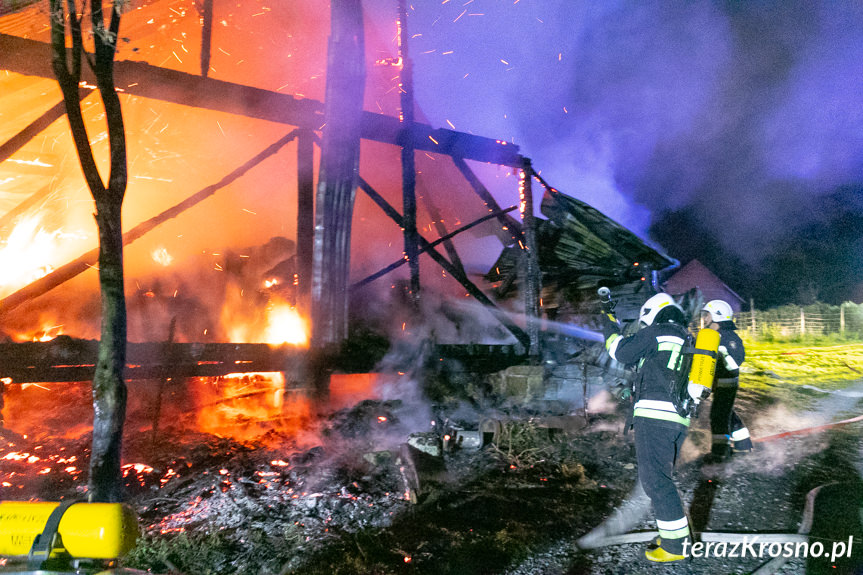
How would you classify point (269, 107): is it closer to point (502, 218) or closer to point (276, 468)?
point (502, 218)

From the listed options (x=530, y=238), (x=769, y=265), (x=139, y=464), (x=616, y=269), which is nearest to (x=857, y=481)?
(x=616, y=269)

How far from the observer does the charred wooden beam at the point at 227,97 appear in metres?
4.63

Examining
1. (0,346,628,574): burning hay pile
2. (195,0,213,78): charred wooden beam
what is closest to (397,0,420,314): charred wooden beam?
(0,346,628,574): burning hay pile

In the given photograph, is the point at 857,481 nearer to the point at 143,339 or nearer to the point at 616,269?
the point at 616,269

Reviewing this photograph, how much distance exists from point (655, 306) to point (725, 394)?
2662 mm

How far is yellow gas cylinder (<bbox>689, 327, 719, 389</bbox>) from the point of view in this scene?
11.0 feet

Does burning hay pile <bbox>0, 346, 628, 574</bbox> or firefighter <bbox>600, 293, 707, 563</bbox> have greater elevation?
firefighter <bbox>600, 293, 707, 563</bbox>

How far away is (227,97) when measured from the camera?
5535mm

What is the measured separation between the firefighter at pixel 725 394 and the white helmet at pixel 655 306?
2.06m

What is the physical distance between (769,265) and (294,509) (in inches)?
1684

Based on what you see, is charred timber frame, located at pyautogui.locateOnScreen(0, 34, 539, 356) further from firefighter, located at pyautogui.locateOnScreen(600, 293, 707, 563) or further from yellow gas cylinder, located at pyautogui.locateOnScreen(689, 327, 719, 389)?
yellow gas cylinder, located at pyautogui.locateOnScreen(689, 327, 719, 389)

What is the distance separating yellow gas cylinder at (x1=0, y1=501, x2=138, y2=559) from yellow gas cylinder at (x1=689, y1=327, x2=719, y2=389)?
4.00 meters

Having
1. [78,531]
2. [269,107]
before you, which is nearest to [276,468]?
[78,531]

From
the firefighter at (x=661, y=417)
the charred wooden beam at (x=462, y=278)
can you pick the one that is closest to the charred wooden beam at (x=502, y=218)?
the charred wooden beam at (x=462, y=278)
